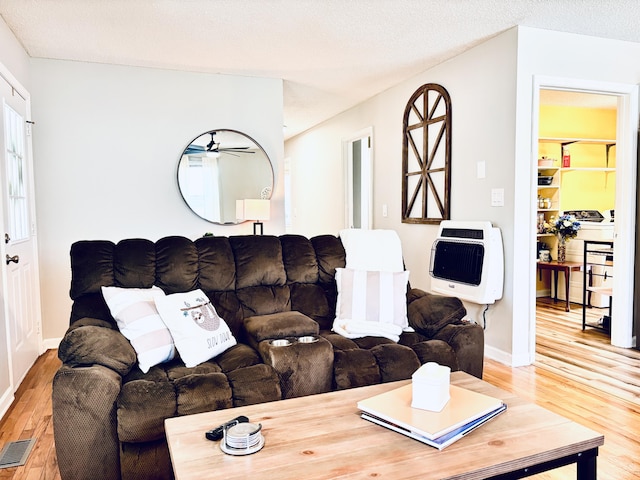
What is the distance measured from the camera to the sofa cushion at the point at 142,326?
2.10 meters

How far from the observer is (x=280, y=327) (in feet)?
7.63

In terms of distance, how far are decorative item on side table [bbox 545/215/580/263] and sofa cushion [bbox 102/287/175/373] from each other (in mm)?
4776

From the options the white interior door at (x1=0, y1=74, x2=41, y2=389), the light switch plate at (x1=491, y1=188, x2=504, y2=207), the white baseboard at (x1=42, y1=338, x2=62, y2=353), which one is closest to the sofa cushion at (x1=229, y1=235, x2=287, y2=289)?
the white interior door at (x1=0, y1=74, x2=41, y2=389)

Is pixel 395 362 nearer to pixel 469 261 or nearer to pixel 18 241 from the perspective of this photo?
pixel 469 261

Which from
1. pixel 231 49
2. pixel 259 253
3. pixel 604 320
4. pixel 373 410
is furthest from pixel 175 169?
pixel 604 320

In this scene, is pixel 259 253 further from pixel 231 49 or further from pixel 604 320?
pixel 604 320

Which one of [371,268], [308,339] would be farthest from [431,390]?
[371,268]

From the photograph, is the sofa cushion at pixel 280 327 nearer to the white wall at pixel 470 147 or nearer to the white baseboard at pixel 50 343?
the white wall at pixel 470 147

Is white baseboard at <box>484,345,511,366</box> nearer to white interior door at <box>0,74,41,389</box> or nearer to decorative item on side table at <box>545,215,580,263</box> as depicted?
decorative item on side table at <box>545,215,580,263</box>

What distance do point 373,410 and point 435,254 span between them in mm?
2673

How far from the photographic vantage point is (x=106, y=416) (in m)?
1.79

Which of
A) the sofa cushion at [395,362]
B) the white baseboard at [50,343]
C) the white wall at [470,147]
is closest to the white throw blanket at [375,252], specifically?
the sofa cushion at [395,362]

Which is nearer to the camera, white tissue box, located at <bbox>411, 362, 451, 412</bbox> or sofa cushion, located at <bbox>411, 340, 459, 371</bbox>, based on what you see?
white tissue box, located at <bbox>411, 362, 451, 412</bbox>

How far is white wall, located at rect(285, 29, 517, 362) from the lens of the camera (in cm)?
351
